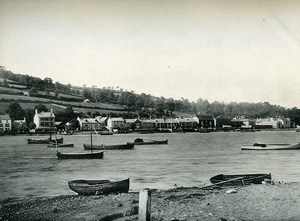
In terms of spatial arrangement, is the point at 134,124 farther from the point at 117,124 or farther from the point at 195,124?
the point at 195,124

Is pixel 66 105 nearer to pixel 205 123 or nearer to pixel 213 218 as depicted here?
pixel 213 218

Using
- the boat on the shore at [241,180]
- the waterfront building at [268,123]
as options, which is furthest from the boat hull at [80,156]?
the waterfront building at [268,123]

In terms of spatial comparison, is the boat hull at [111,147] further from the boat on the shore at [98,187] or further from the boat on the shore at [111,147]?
the boat on the shore at [98,187]

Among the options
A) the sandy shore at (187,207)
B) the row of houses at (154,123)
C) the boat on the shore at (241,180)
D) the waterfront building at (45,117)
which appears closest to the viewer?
the sandy shore at (187,207)

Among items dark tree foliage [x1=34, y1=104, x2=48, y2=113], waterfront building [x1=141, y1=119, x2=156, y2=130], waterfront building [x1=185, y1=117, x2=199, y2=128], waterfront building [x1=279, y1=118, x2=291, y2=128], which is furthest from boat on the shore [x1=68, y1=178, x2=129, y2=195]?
waterfront building [x1=279, y1=118, x2=291, y2=128]

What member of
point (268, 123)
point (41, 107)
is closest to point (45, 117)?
point (41, 107)

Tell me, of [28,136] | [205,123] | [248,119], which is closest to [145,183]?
[28,136]

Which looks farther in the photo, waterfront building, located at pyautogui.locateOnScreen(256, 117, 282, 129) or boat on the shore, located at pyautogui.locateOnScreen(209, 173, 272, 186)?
waterfront building, located at pyautogui.locateOnScreen(256, 117, 282, 129)

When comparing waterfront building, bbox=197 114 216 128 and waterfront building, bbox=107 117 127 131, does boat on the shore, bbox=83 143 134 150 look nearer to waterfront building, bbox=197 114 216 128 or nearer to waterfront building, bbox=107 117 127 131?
waterfront building, bbox=107 117 127 131
